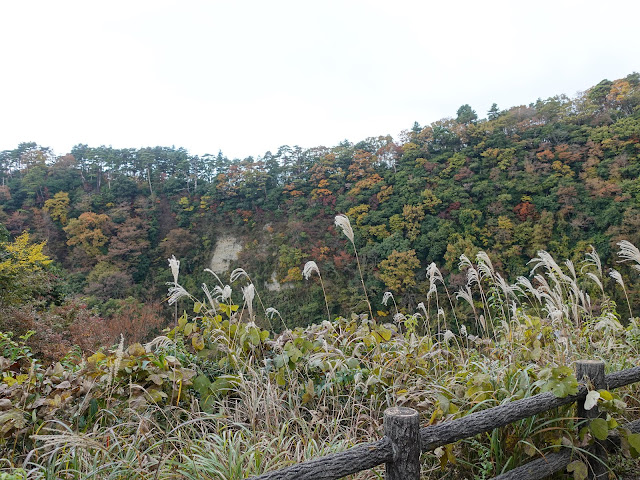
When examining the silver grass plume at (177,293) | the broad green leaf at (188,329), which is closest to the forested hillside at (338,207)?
the silver grass plume at (177,293)

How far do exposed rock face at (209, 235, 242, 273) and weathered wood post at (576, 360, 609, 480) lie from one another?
71.6 feet

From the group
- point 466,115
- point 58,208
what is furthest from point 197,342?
point 58,208

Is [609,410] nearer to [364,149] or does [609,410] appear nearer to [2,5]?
[2,5]

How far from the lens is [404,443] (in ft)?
→ 3.86

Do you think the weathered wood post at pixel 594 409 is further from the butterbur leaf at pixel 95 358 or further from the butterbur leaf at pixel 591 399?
the butterbur leaf at pixel 95 358

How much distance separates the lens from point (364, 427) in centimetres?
198

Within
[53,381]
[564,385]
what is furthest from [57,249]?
[564,385]

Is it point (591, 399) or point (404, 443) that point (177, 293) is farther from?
point (591, 399)

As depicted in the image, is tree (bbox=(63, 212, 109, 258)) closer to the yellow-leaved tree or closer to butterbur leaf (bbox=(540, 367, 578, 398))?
the yellow-leaved tree

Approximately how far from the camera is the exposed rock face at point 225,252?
22.5m

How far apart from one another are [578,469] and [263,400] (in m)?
1.46

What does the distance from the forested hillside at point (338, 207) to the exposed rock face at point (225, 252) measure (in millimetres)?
425

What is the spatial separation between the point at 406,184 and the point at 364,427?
1831 centimetres

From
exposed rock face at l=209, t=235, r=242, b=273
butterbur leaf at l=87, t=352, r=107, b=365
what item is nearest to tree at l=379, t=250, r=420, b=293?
exposed rock face at l=209, t=235, r=242, b=273
